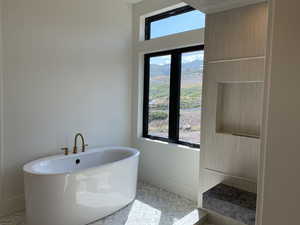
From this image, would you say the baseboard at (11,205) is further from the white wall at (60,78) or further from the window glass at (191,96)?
the window glass at (191,96)

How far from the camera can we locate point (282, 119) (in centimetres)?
43

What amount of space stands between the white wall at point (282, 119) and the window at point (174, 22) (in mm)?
2705

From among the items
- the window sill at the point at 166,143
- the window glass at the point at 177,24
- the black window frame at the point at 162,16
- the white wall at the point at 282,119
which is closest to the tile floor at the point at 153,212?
the window sill at the point at 166,143

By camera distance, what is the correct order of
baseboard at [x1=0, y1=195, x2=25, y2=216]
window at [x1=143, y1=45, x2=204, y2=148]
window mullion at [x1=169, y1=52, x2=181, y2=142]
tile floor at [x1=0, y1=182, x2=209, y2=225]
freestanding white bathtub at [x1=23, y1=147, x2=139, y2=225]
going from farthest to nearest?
1. window mullion at [x1=169, y1=52, x2=181, y2=142]
2. window at [x1=143, y1=45, x2=204, y2=148]
3. baseboard at [x1=0, y1=195, x2=25, y2=216]
4. tile floor at [x1=0, y1=182, x2=209, y2=225]
5. freestanding white bathtub at [x1=23, y1=147, x2=139, y2=225]

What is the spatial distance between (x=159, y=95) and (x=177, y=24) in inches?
45.7

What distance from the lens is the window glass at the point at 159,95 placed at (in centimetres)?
348

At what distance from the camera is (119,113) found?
147 inches

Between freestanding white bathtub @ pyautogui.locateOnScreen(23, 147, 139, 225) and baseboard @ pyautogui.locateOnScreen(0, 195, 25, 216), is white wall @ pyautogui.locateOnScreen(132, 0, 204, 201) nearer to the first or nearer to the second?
freestanding white bathtub @ pyautogui.locateOnScreen(23, 147, 139, 225)

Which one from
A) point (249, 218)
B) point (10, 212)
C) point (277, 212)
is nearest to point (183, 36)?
point (249, 218)

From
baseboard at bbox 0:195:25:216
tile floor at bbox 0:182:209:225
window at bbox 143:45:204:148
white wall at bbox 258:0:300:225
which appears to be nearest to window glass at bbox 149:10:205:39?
window at bbox 143:45:204:148

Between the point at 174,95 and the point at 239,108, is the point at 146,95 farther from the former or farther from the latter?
the point at 239,108

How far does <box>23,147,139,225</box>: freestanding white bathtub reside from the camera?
2.17 m

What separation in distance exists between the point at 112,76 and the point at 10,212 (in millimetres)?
2381

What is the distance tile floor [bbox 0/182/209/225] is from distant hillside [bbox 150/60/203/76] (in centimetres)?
190
